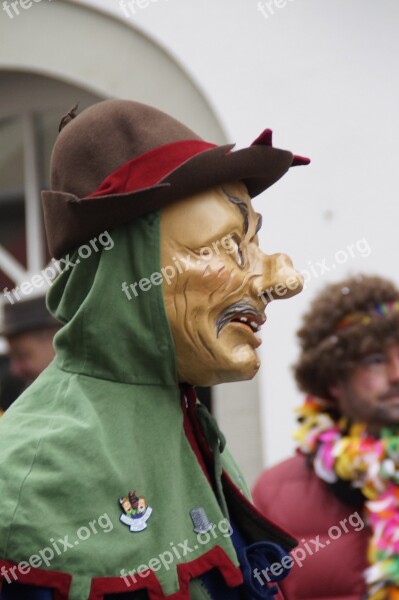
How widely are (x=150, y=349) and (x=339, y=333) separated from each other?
1522 mm

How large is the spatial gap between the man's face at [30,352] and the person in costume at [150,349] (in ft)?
6.83

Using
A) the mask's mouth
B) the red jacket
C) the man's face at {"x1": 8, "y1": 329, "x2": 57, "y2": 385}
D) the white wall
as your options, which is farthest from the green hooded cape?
the white wall

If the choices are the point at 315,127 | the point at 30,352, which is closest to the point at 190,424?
the point at 30,352

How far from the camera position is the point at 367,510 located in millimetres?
3336

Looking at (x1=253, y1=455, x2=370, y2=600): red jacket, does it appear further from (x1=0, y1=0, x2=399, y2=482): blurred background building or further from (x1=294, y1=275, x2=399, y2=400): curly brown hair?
(x1=0, y1=0, x2=399, y2=482): blurred background building

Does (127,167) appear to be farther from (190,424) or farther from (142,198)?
(190,424)

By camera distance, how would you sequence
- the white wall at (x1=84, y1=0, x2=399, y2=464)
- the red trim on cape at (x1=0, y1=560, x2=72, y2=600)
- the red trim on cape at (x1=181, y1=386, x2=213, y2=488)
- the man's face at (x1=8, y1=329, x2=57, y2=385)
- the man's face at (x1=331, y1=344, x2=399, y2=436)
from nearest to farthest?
1. the red trim on cape at (x1=0, y1=560, x2=72, y2=600)
2. the red trim on cape at (x1=181, y1=386, x2=213, y2=488)
3. the man's face at (x1=331, y1=344, x2=399, y2=436)
4. the man's face at (x1=8, y1=329, x2=57, y2=385)
5. the white wall at (x1=84, y1=0, x2=399, y2=464)

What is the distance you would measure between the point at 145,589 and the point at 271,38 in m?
3.61

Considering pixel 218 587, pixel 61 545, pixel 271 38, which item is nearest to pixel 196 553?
pixel 218 587

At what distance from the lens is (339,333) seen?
3.62m

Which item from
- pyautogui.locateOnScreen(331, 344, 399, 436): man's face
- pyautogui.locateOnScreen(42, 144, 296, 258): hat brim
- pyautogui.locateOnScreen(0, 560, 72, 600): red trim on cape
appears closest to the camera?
pyautogui.locateOnScreen(0, 560, 72, 600): red trim on cape

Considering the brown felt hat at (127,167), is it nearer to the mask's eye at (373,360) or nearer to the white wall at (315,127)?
the mask's eye at (373,360)

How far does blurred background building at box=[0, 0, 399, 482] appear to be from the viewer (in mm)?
5066

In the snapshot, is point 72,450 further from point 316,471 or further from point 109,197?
point 316,471
